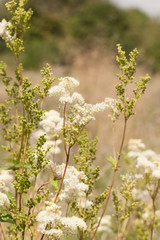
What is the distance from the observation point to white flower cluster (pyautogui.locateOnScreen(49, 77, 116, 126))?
160 centimetres

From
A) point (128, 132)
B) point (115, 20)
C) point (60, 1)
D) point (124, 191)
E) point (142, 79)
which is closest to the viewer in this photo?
point (142, 79)

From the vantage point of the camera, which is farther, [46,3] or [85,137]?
[46,3]

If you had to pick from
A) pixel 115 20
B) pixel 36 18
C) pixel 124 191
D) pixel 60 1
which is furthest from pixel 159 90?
pixel 60 1

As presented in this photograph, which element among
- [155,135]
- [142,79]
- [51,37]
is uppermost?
[51,37]

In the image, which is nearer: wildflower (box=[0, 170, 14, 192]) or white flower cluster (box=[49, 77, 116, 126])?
white flower cluster (box=[49, 77, 116, 126])

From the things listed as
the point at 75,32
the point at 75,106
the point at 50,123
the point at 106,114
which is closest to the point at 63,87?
the point at 75,106

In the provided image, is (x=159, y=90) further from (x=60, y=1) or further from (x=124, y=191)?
(x=60, y=1)

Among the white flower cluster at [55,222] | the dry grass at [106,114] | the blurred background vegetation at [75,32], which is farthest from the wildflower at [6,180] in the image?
the blurred background vegetation at [75,32]

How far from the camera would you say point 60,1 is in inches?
1804

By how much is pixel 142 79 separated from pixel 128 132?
5457 mm

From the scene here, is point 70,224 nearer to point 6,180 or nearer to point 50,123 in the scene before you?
point 6,180

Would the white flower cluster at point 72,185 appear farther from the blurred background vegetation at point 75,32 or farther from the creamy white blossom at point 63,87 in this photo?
the blurred background vegetation at point 75,32

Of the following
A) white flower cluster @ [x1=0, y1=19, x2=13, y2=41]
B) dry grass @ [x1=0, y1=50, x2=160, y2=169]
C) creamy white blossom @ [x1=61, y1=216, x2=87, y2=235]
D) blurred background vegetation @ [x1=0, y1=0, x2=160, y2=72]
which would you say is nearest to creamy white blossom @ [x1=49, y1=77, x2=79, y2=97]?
white flower cluster @ [x1=0, y1=19, x2=13, y2=41]

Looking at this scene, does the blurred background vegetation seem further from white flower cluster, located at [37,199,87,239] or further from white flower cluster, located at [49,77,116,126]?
white flower cluster, located at [37,199,87,239]
